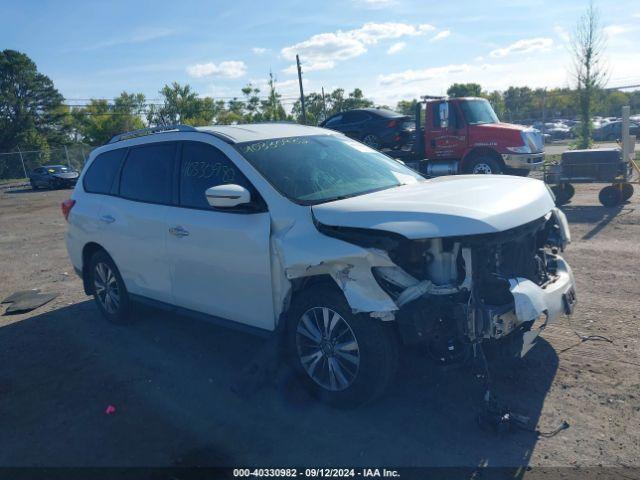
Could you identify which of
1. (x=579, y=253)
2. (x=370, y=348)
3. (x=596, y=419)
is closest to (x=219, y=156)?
(x=370, y=348)

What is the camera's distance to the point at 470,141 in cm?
1303

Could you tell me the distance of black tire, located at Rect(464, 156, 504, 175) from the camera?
13.0 meters

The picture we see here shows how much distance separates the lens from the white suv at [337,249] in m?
3.41

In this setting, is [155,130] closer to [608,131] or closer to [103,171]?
[103,171]

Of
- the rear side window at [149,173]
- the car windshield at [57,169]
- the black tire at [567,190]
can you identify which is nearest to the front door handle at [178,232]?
the rear side window at [149,173]

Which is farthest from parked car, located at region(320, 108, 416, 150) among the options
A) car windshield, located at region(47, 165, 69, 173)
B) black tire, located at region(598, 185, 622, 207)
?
car windshield, located at region(47, 165, 69, 173)

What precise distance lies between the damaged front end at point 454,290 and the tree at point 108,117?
4882 cm

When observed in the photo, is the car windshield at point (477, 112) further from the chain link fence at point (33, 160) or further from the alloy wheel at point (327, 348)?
the chain link fence at point (33, 160)

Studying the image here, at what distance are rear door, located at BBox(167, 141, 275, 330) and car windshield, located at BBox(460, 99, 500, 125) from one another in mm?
9927

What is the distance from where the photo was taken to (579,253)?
7.35m

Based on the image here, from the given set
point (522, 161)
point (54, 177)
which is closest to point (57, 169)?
point (54, 177)

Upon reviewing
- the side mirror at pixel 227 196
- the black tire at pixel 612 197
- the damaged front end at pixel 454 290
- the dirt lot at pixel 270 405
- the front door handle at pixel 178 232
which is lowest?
the dirt lot at pixel 270 405

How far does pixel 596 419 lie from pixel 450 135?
10531 millimetres

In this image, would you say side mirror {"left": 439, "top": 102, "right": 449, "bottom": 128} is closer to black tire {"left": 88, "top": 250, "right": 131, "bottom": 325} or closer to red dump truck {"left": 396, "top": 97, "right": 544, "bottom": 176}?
red dump truck {"left": 396, "top": 97, "right": 544, "bottom": 176}
